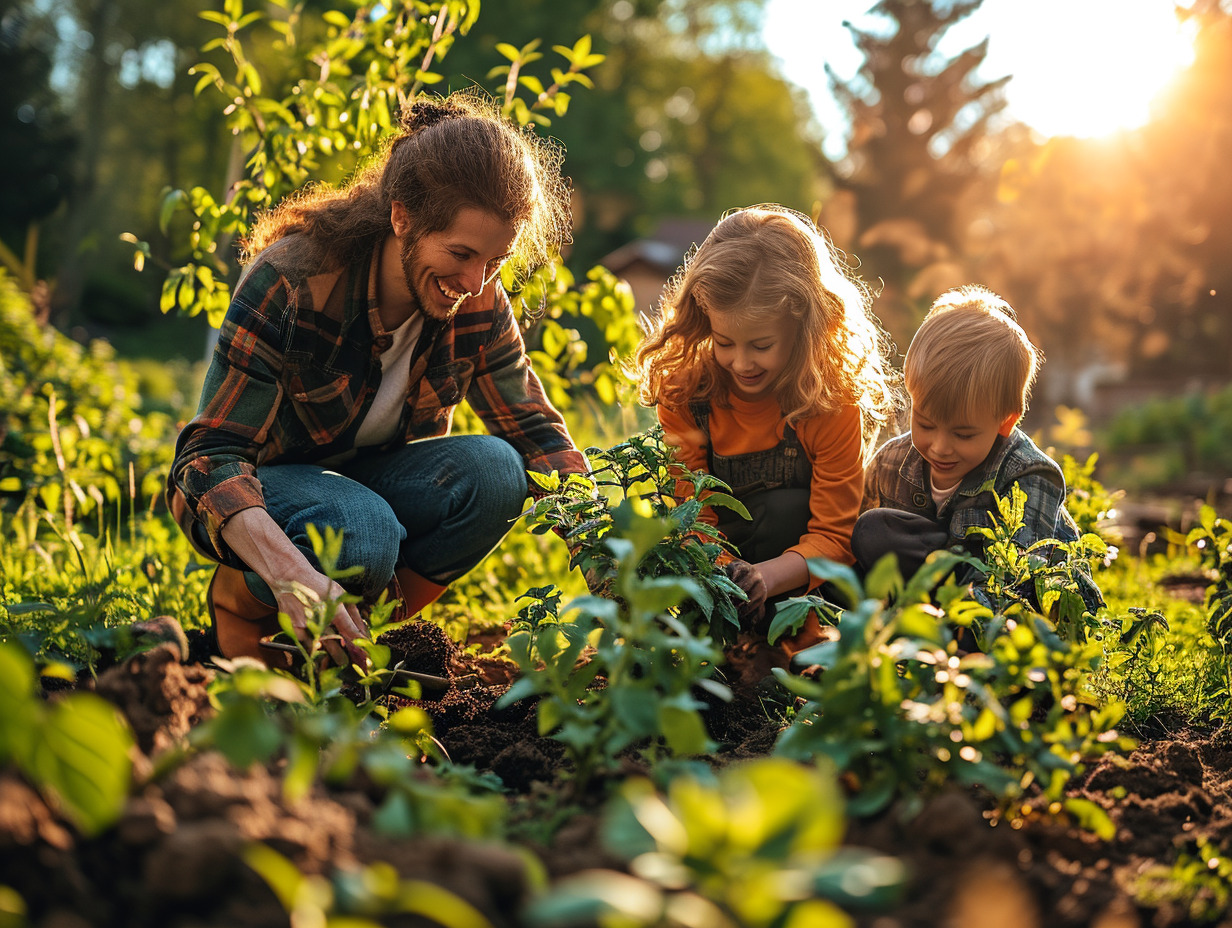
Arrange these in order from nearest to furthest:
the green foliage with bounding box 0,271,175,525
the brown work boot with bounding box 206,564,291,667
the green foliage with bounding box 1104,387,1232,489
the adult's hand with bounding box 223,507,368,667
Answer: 1. the adult's hand with bounding box 223,507,368,667
2. the brown work boot with bounding box 206,564,291,667
3. the green foliage with bounding box 0,271,175,525
4. the green foliage with bounding box 1104,387,1232,489

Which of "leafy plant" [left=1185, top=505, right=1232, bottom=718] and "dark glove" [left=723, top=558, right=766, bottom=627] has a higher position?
"leafy plant" [left=1185, top=505, right=1232, bottom=718]

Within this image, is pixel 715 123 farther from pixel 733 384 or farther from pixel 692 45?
pixel 733 384

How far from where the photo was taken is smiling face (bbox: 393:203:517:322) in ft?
7.02

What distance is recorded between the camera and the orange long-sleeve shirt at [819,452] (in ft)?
8.04

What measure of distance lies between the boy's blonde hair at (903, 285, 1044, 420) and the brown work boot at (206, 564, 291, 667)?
1697mm

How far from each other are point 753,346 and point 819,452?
0.36 metres

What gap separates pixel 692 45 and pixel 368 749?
3137 centimetres

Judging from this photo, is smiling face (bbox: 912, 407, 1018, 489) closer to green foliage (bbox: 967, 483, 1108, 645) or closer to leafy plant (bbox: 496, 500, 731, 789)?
green foliage (bbox: 967, 483, 1108, 645)

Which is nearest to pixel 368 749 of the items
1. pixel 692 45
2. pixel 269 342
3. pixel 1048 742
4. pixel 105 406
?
pixel 1048 742

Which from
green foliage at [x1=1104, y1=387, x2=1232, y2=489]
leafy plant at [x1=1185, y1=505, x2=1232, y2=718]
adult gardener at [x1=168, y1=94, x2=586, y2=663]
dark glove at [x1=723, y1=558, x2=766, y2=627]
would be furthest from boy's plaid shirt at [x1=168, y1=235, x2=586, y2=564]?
green foliage at [x1=1104, y1=387, x2=1232, y2=489]

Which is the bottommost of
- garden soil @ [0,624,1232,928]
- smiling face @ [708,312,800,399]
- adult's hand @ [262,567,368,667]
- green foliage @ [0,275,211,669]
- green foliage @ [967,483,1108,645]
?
green foliage @ [0,275,211,669]

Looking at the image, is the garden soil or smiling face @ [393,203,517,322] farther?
smiling face @ [393,203,517,322]

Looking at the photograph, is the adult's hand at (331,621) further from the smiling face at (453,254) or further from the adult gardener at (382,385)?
the smiling face at (453,254)

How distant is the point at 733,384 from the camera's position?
8.63ft
